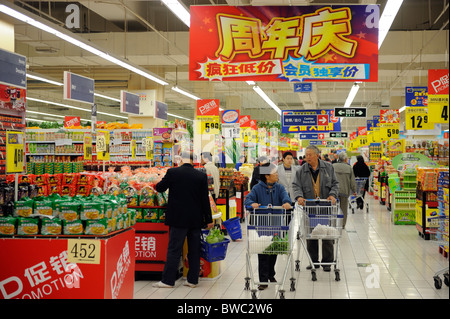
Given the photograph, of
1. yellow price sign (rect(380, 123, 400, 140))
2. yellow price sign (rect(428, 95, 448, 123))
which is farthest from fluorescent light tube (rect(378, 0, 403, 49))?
yellow price sign (rect(380, 123, 400, 140))

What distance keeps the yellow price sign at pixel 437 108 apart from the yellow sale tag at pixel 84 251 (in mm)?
10712

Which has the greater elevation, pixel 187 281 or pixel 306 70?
pixel 306 70

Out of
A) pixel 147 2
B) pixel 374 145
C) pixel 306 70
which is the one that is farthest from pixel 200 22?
pixel 374 145

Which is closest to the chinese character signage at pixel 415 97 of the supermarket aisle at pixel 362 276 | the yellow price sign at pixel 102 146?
the supermarket aisle at pixel 362 276

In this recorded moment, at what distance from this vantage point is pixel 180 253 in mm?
6645

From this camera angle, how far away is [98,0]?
14703 millimetres

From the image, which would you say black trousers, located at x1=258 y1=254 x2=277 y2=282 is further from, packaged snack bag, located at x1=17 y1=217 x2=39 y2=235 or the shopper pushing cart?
packaged snack bag, located at x1=17 y1=217 x2=39 y2=235

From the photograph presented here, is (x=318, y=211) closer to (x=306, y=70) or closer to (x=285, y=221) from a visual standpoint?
(x=285, y=221)

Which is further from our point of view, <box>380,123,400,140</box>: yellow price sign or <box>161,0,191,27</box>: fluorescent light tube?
<box>380,123,400,140</box>: yellow price sign

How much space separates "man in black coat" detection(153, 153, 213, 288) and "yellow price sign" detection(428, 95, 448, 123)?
28.0ft

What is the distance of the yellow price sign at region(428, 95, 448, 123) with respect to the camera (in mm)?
13008

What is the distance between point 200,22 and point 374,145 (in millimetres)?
18506

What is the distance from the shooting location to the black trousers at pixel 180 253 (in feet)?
21.5

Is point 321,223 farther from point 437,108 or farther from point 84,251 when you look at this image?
point 437,108
